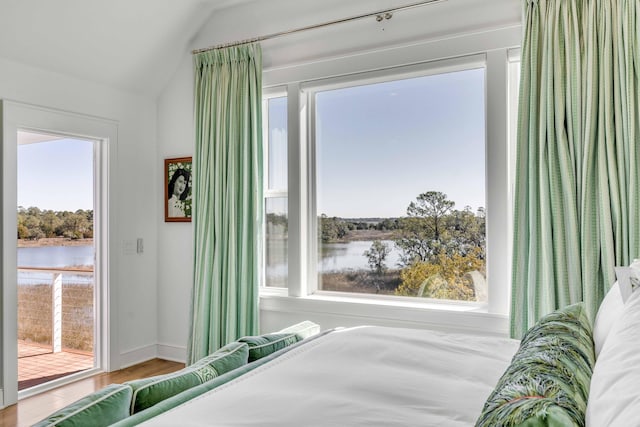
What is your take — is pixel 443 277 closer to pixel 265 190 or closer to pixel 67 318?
pixel 265 190

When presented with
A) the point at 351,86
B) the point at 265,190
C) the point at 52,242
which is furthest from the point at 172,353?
the point at 351,86

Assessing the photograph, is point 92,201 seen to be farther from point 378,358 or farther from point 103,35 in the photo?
point 378,358

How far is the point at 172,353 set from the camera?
4.21m

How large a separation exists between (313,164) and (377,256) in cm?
84

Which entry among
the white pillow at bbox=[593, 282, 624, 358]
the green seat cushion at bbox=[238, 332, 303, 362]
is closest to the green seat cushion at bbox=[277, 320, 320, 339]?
the green seat cushion at bbox=[238, 332, 303, 362]

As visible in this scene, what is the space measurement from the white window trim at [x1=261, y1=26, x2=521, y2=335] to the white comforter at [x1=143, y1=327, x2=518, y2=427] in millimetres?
1220

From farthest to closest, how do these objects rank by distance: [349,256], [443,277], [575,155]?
1. [349,256]
2. [443,277]
3. [575,155]

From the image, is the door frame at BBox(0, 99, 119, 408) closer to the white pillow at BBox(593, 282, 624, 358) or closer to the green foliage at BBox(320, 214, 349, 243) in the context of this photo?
the green foliage at BBox(320, 214, 349, 243)

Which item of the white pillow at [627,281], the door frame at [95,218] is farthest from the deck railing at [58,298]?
the white pillow at [627,281]

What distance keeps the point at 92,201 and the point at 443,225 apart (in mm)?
2762

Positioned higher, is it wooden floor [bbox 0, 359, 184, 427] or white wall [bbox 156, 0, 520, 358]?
white wall [bbox 156, 0, 520, 358]

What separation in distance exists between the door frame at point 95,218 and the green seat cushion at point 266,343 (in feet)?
7.56

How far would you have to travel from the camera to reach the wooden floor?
3.02 meters

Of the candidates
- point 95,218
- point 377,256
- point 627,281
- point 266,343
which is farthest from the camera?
point 95,218
